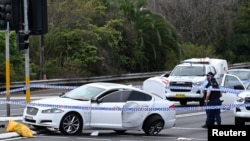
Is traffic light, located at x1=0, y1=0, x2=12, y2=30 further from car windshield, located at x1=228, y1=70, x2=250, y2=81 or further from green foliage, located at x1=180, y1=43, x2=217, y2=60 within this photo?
green foliage, located at x1=180, y1=43, x2=217, y2=60

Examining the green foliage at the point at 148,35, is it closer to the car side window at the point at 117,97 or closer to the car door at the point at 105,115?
the car side window at the point at 117,97

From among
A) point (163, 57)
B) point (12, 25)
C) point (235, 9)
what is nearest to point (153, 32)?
point (163, 57)

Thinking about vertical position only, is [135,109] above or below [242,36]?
below

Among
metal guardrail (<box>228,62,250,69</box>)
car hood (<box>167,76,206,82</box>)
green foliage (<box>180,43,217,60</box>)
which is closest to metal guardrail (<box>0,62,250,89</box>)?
green foliage (<box>180,43,217,60</box>)

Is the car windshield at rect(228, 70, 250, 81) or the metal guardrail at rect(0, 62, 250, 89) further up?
the car windshield at rect(228, 70, 250, 81)

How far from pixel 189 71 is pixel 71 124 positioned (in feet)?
40.0

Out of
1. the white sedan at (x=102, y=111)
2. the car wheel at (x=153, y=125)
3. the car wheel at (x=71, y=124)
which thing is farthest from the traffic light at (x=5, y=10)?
the car wheel at (x=153, y=125)

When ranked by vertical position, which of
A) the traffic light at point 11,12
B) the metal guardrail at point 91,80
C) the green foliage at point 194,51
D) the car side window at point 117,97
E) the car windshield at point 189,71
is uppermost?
the traffic light at point 11,12

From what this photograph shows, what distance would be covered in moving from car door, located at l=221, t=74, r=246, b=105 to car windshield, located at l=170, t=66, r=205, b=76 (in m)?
1.43

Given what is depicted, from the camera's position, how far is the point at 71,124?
54.4 feet

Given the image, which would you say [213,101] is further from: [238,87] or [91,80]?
[91,80]

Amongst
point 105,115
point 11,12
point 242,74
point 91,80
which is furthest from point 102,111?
point 91,80

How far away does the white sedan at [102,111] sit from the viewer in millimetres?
16500

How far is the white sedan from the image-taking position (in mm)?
16500
